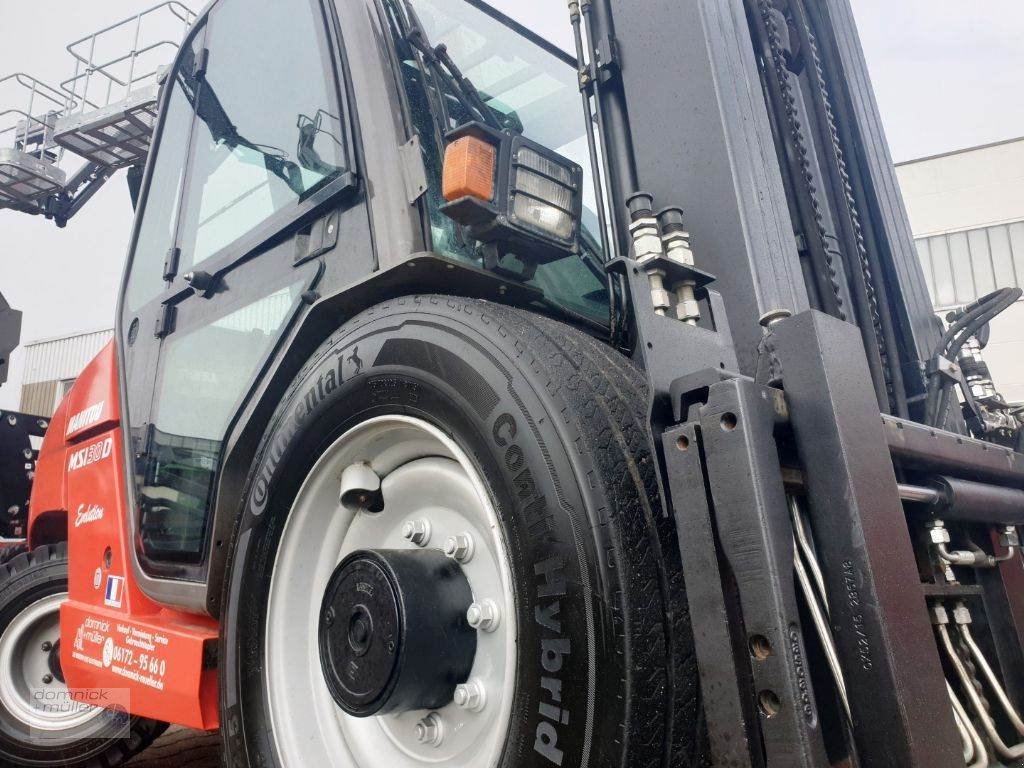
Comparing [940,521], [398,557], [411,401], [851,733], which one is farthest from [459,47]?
[851,733]

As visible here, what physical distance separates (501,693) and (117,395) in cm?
216

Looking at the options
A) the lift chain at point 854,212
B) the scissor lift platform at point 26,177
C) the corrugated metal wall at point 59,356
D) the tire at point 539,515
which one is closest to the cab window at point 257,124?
the tire at point 539,515

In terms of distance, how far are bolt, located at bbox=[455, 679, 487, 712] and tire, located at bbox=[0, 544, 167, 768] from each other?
7.77 ft

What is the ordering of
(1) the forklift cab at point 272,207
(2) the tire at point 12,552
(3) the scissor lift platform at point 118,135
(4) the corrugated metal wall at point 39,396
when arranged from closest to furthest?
1. (1) the forklift cab at point 272,207
2. (2) the tire at point 12,552
3. (3) the scissor lift platform at point 118,135
4. (4) the corrugated metal wall at point 39,396

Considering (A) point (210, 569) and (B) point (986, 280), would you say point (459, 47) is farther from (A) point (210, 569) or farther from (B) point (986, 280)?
(B) point (986, 280)

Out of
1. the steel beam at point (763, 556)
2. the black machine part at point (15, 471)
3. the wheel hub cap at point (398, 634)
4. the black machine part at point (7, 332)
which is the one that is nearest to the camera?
the steel beam at point (763, 556)

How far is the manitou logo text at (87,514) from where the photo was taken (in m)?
2.71

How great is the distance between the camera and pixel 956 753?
3.58 ft

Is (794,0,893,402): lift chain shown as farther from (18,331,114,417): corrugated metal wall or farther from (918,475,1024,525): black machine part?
(18,331,114,417): corrugated metal wall

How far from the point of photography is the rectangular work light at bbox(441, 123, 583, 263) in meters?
1.49

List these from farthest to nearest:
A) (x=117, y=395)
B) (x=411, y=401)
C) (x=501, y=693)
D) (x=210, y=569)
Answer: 1. (x=117, y=395)
2. (x=210, y=569)
3. (x=411, y=401)
4. (x=501, y=693)

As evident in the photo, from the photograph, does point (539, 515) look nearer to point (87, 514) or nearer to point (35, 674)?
point (87, 514)

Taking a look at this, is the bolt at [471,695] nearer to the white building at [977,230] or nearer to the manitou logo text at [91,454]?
the manitou logo text at [91,454]

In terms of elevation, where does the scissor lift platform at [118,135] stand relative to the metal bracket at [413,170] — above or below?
above
